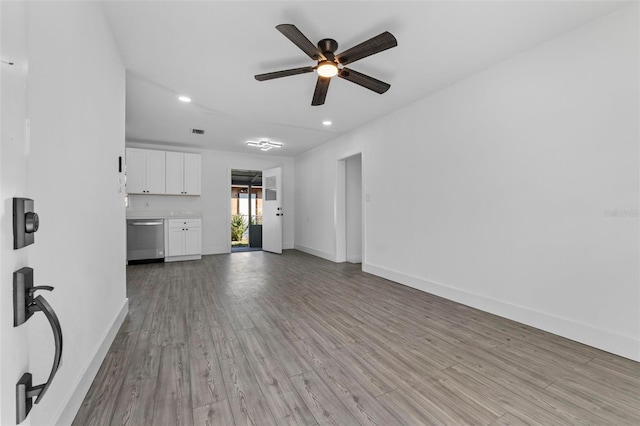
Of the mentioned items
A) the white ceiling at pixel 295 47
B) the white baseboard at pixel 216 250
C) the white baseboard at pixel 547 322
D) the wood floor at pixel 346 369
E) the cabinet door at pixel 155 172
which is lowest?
the wood floor at pixel 346 369

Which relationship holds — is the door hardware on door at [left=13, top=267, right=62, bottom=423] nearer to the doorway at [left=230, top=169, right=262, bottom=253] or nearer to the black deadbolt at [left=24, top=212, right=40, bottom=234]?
the black deadbolt at [left=24, top=212, right=40, bottom=234]

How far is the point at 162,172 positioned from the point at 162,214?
2.88ft

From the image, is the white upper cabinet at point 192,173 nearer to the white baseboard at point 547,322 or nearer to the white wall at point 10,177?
the white baseboard at point 547,322

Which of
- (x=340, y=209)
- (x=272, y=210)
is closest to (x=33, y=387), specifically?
(x=340, y=209)

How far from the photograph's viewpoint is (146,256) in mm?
5484

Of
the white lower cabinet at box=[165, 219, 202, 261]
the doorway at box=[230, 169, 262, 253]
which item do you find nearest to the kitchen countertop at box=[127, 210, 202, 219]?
the white lower cabinet at box=[165, 219, 202, 261]

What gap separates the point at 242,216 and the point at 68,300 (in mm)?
8508

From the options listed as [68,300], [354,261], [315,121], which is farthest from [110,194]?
[354,261]

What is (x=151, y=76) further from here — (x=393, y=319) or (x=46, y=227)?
(x=393, y=319)

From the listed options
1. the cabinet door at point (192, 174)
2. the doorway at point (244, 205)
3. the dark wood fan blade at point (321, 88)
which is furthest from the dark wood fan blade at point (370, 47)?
the doorway at point (244, 205)

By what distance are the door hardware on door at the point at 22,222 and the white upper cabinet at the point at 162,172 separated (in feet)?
19.1

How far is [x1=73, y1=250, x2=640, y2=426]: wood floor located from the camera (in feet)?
4.85

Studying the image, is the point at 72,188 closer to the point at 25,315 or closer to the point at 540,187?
the point at 25,315

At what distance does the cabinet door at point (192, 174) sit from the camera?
607cm
